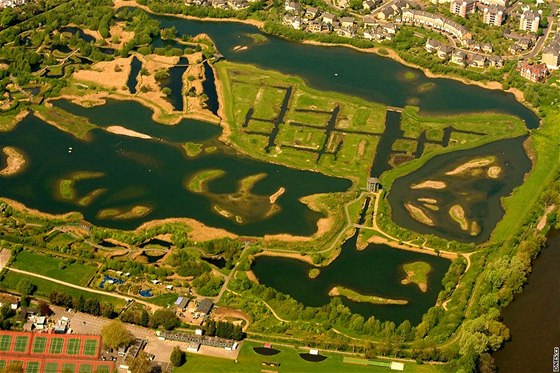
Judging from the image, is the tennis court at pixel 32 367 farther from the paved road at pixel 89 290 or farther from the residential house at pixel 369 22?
the residential house at pixel 369 22

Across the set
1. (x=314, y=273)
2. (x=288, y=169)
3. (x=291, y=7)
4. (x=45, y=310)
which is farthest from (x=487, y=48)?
(x=45, y=310)

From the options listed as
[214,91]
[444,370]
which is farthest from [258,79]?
[444,370]

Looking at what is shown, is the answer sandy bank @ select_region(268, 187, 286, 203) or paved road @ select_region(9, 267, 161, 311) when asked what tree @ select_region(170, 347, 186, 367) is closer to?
paved road @ select_region(9, 267, 161, 311)

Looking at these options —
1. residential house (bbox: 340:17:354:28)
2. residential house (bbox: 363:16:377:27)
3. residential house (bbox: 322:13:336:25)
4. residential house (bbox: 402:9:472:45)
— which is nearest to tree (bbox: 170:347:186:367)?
residential house (bbox: 340:17:354:28)

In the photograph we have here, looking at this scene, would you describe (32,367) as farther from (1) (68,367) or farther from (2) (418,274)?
(2) (418,274)

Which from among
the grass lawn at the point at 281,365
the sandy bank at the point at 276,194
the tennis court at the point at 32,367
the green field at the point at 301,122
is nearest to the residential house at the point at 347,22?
the green field at the point at 301,122

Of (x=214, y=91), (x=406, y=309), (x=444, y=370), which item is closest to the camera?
(x=444, y=370)

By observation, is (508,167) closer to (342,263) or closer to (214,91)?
(342,263)
